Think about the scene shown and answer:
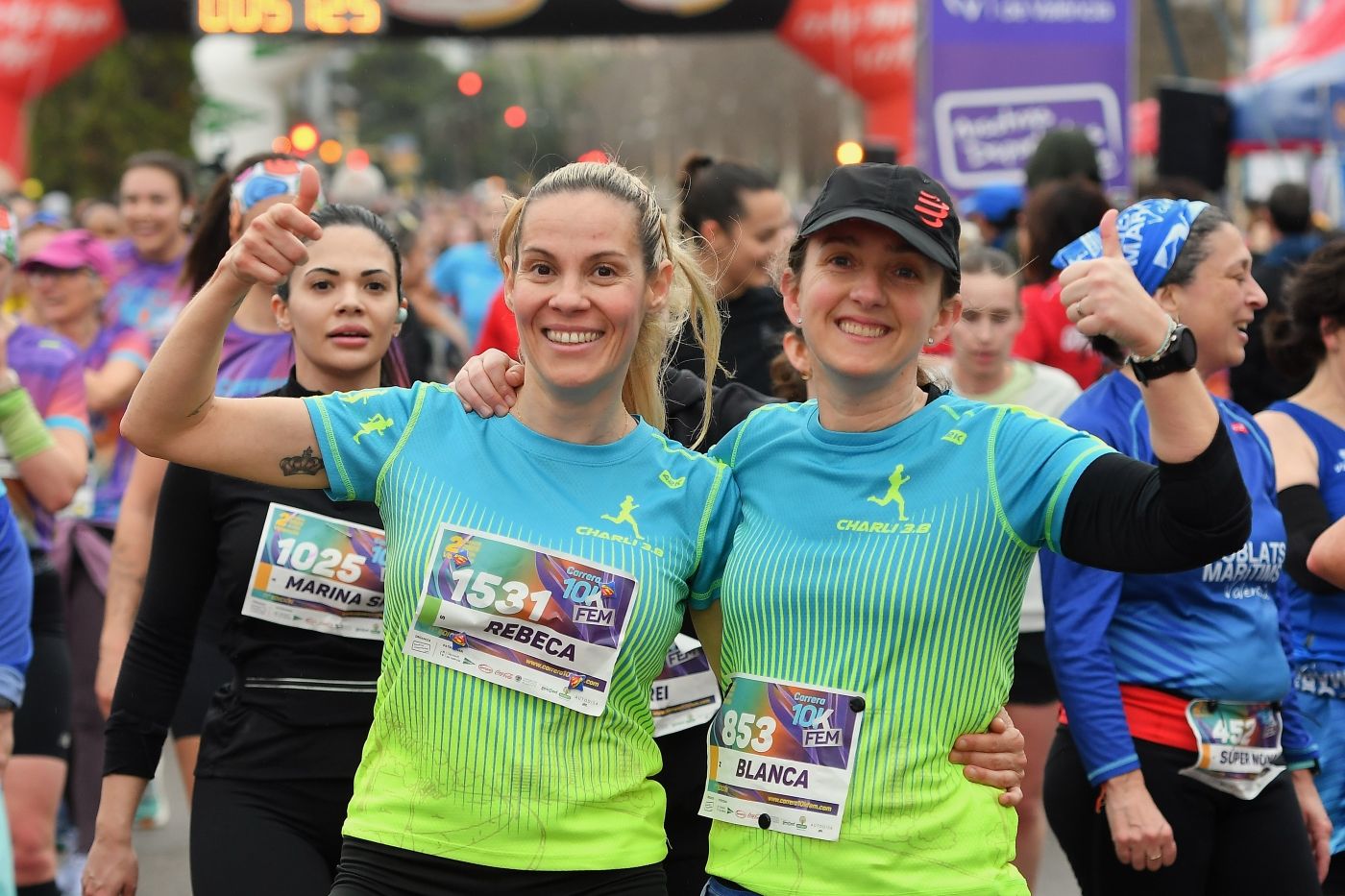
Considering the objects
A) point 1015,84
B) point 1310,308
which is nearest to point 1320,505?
point 1310,308

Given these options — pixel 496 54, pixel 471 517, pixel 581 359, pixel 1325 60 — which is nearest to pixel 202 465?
pixel 471 517

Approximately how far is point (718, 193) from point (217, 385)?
1.73 metres

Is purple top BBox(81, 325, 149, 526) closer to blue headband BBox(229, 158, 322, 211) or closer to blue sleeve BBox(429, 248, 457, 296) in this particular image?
blue headband BBox(229, 158, 322, 211)

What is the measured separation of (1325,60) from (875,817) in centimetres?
1126

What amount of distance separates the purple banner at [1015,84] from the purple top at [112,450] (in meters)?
5.79

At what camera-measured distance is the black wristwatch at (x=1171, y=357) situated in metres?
2.39

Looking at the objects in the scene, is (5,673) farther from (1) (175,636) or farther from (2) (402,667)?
(2) (402,667)

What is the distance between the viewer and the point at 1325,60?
1254cm

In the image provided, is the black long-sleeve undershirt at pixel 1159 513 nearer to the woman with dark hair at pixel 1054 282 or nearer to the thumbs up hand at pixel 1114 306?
the thumbs up hand at pixel 1114 306

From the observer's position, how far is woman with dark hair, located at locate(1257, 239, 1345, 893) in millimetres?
4102

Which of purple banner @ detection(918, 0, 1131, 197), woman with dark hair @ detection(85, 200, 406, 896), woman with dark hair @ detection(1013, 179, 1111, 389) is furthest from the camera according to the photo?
purple banner @ detection(918, 0, 1131, 197)

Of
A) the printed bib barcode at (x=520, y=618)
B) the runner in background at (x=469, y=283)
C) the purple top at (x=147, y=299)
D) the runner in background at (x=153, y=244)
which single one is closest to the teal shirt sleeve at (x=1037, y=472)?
the printed bib barcode at (x=520, y=618)

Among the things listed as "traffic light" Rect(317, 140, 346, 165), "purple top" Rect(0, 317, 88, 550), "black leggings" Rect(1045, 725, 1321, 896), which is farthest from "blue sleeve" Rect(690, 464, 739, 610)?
"traffic light" Rect(317, 140, 346, 165)

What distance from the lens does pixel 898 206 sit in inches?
108
